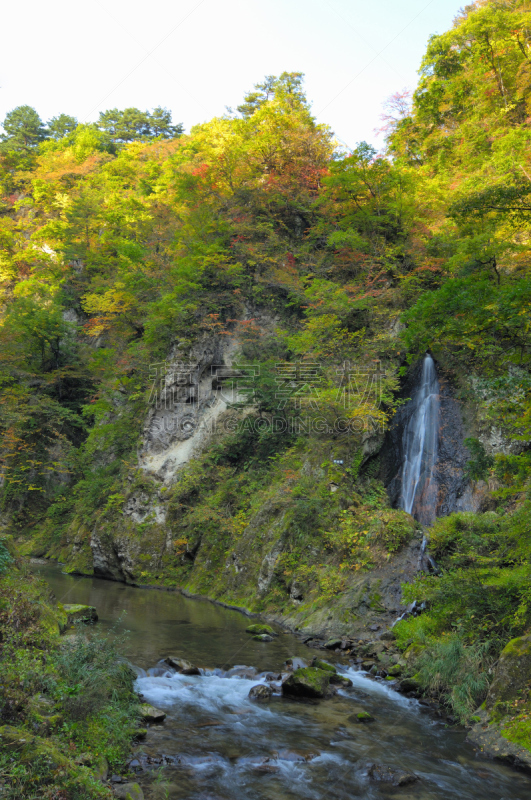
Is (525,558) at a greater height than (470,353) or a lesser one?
lesser

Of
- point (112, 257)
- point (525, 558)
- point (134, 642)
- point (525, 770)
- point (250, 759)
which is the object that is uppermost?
point (112, 257)

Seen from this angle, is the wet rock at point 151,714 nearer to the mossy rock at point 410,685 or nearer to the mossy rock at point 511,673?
the mossy rock at point 410,685

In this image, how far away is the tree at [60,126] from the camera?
44.6 m

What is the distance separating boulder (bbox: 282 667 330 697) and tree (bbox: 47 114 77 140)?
50.6 metres

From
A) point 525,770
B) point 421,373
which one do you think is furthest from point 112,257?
point 525,770

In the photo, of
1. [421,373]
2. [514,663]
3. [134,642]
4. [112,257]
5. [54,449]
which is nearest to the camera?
[514,663]

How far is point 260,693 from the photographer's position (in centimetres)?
754

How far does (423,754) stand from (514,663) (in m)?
1.75

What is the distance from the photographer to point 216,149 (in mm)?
22688

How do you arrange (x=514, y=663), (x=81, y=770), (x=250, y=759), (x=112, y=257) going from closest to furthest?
(x=81, y=770) → (x=250, y=759) → (x=514, y=663) → (x=112, y=257)

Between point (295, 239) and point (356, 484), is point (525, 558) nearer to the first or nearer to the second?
point (356, 484)

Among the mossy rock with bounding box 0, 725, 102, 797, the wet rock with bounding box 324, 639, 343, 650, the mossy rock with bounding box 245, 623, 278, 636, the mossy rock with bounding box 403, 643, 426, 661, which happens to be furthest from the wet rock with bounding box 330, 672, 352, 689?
the mossy rock with bounding box 0, 725, 102, 797

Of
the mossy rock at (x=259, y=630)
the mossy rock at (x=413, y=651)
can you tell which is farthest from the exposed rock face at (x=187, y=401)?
the mossy rock at (x=413, y=651)

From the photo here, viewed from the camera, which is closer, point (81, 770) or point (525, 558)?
point (81, 770)
